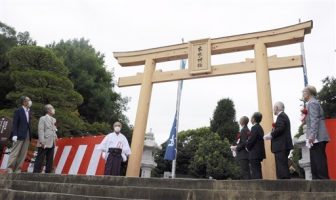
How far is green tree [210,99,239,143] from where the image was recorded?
34531 millimetres

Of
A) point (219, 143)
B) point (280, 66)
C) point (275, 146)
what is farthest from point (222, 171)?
point (275, 146)

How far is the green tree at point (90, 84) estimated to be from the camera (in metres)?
20.4

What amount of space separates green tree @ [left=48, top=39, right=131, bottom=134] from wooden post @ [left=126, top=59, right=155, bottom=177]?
11926mm

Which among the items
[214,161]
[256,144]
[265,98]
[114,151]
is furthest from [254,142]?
[214,161]

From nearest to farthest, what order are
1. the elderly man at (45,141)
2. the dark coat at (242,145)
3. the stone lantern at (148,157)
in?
the dark coat at (242,145), the elderly man at (45,141), the stone lantern at (148,157)

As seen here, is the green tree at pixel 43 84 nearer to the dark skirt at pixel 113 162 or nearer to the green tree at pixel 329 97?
the dark skirt at pixel 113 162

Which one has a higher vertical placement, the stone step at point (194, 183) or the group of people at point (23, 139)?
the group of people at point (23, 139)

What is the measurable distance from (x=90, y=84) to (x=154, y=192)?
16869mm

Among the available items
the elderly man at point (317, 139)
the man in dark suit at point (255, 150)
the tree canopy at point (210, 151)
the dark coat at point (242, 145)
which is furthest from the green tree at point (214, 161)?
the elderly man at point (317, 139)

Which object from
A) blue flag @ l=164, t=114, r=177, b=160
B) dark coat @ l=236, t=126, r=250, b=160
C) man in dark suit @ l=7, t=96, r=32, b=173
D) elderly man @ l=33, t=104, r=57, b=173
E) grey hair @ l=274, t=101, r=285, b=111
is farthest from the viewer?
blue flag @ l=164, t=114, r=177, b=160

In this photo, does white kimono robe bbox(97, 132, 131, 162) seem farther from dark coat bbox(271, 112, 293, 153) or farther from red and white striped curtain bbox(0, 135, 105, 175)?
dark coat bbox(271, 112, 293, 153)

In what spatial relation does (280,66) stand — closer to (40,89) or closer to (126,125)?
(40,89)

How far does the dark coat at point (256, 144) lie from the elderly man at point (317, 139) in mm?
956

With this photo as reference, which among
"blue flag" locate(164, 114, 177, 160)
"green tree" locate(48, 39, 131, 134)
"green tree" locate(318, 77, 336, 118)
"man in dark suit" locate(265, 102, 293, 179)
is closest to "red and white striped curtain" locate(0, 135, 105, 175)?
"blue flag" locate(164, 114, 177, 160)
